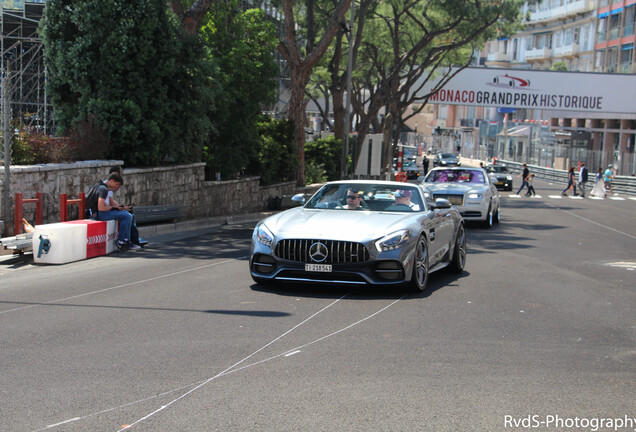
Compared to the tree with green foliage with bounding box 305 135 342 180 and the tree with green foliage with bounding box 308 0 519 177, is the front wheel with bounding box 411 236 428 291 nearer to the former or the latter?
the tree with green foliage with bounding box 308 0 519 177

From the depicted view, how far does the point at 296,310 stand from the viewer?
8.59 meters

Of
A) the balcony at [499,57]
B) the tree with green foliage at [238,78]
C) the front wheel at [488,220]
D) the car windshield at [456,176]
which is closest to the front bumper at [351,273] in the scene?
the front wheel at [488,220]

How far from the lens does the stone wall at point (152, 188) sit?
14758 mm

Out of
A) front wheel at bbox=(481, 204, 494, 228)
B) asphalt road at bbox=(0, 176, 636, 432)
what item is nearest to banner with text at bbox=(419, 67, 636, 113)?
front wheel at bbox=(481, 204, 494, 228)

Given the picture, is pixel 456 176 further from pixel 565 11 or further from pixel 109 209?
pixel 565 11

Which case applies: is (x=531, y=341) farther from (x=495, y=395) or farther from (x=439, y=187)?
(x=439, y=187)

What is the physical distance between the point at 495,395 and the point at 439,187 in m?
16.1

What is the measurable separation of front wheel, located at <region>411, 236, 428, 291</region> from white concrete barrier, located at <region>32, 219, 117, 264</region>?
5.89 m

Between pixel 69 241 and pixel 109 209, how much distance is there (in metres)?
1.34

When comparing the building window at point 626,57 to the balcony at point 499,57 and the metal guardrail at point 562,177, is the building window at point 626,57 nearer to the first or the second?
the metal guardrail at point 562,177

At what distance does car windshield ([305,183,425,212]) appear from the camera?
35.7ft

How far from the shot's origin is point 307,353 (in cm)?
671

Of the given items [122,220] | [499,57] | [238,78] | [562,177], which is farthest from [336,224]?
[499,57]

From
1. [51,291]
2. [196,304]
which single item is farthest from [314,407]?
[51,291]
